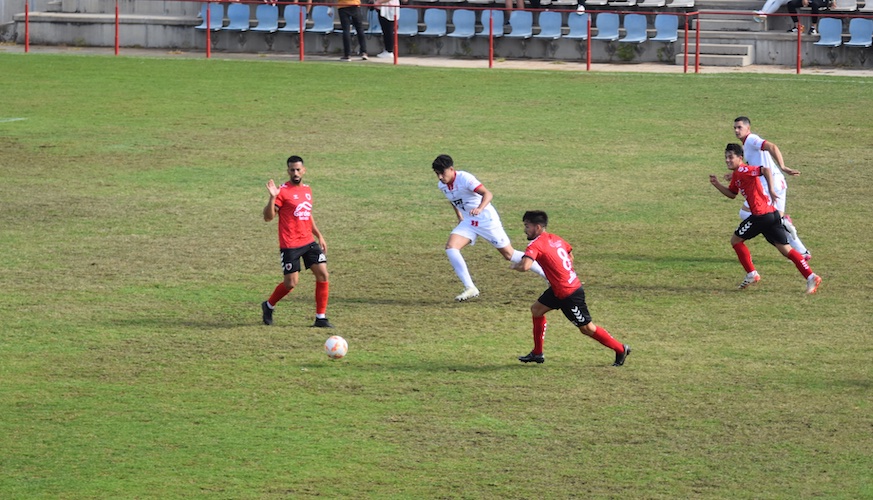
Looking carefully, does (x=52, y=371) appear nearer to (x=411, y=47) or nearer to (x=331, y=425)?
(x=331, y=425)

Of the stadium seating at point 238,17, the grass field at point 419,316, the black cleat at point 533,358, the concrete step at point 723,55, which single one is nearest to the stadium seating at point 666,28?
the concrete step at point 723,55

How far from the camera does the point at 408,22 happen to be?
37.9 metres

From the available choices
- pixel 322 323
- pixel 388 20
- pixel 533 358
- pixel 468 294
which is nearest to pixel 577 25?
pixel 388 20

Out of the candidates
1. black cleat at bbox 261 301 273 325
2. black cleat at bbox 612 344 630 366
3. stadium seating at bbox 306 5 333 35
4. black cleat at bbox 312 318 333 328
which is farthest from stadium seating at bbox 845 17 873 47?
black cleat at bbox 261 301 273 325

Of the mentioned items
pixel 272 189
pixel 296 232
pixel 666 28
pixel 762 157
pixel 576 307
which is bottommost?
pixel 576 307

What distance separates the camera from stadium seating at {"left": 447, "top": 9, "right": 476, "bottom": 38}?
37.3 m

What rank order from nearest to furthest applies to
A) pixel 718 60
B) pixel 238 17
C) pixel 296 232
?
pixel 296 232
pixel 718 60
pixel 238 17

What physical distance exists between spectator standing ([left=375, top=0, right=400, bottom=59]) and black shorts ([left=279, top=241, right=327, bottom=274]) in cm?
2249

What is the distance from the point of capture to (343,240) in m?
19.0

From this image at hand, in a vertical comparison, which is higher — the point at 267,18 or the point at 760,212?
the point at 267,18

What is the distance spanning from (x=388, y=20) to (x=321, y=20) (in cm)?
290

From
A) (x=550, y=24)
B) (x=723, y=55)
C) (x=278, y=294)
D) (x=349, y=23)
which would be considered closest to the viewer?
(x=278, y=294)

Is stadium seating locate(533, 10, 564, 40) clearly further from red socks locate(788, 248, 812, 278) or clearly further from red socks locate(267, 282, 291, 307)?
red socks locate(267, 282, 291, 307)

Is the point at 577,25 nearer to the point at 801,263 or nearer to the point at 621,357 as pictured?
the point at 801,263
